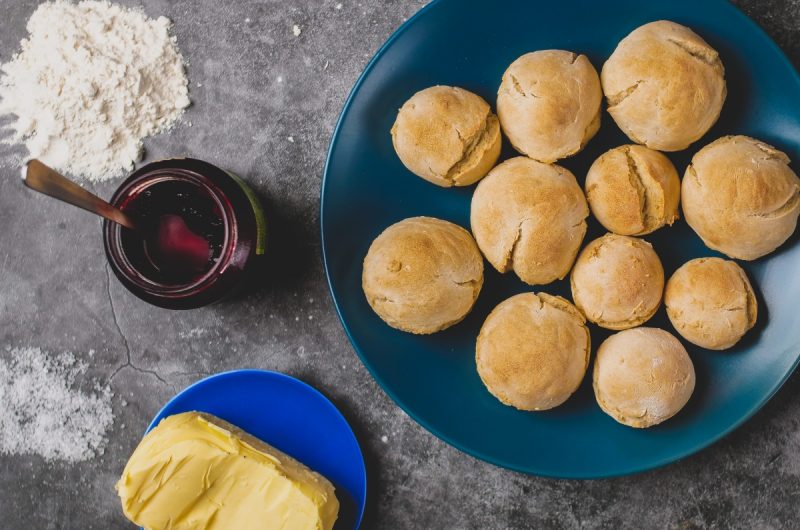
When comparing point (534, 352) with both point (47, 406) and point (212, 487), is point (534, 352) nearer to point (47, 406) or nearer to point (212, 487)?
point (212, 487)

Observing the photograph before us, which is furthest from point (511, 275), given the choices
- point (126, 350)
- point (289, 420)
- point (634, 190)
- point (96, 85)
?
point (96, 85)

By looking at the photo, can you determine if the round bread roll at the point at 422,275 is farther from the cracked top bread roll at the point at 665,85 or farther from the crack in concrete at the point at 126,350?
the crack in concrete at the point at 126,350

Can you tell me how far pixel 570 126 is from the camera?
1.19m

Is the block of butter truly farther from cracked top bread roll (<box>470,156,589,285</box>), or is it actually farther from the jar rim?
cracked top bread roll (<box>470,156,589,285</box>)

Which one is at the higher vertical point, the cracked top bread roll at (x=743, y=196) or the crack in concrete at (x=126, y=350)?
the cracked top bread roll at (x=743, y=196)

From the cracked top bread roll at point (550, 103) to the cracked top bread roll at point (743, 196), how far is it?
21 cm

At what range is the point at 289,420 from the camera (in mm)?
1385

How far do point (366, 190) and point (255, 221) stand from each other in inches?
8.5

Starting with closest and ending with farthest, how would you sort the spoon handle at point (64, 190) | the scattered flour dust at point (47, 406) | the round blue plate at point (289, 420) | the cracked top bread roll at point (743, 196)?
the spoon handle at point (64, 190), the cracked top bread roll at point (743, 196), the round blue plate at point (289, 420), the scattered flour dust at point (47, 406)

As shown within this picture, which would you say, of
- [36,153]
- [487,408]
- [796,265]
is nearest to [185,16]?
[36,153]

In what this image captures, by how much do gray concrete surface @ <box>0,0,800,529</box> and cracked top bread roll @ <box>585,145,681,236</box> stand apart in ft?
1.64

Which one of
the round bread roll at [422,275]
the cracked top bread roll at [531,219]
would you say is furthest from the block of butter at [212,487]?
the cracked top bread roll at [531,219]

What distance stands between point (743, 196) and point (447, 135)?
0.51m

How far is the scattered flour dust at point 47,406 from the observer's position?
1.49 meters
